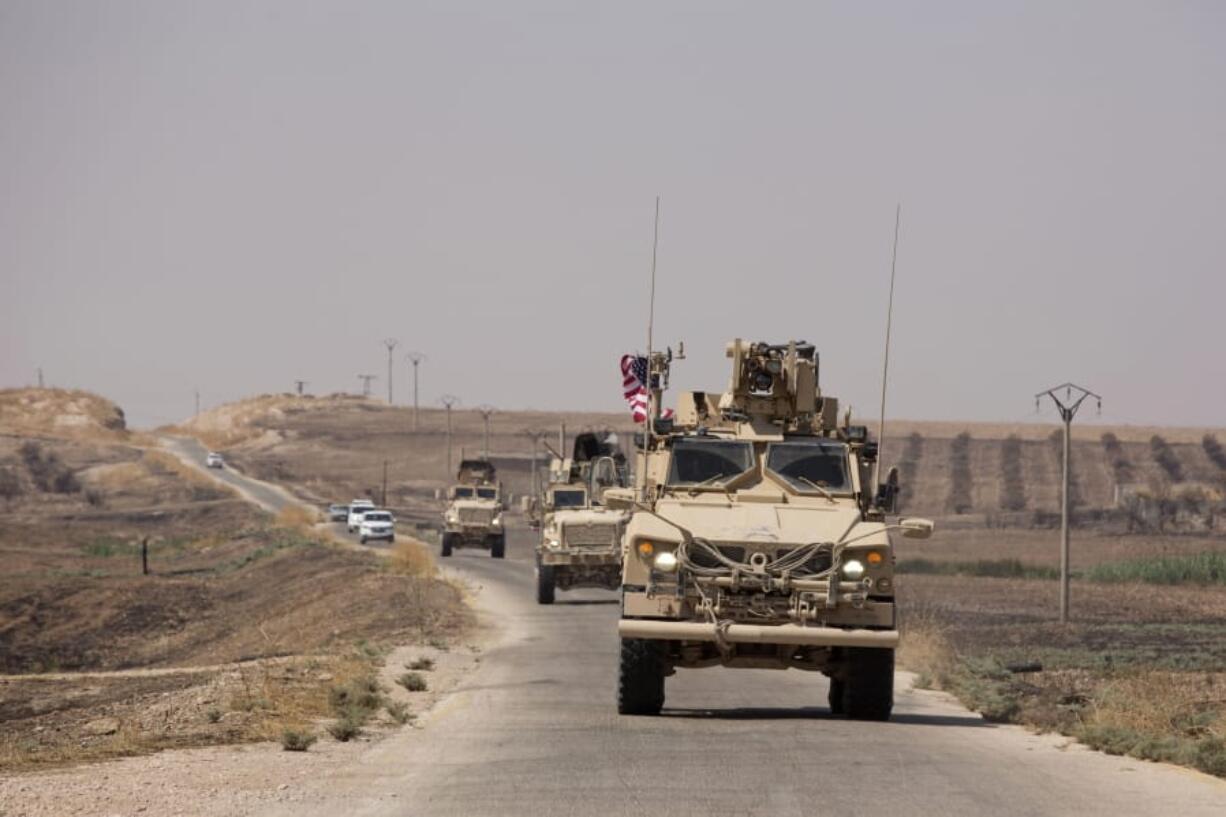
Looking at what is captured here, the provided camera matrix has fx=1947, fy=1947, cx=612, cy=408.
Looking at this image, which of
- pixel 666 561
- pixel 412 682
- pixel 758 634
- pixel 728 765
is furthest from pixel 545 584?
pixel 728 765

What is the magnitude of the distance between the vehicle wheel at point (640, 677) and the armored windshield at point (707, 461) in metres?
2.23

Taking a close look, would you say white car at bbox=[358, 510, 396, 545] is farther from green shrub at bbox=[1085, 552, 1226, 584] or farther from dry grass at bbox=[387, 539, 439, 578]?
green shrub at bbox=[1085, 552, 1226, 584]

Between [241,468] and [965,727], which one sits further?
[241,468]

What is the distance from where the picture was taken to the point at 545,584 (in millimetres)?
45062

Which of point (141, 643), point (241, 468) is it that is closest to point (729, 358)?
point (141, 643)

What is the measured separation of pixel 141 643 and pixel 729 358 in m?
32.7

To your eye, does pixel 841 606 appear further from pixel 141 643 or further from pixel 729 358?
pixel 141 643

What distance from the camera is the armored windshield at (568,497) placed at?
4594 cm

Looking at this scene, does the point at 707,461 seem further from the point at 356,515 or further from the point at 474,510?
the point at 356,515

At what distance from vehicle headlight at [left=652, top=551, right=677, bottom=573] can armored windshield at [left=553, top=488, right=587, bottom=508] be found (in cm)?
2700

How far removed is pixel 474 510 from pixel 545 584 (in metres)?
25.9

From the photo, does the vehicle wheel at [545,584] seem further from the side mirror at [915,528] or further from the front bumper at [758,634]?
the front bumper at [758,634]

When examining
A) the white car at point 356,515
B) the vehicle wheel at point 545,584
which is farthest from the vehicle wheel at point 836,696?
the white car at point 356,515

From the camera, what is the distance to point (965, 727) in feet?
66.3
